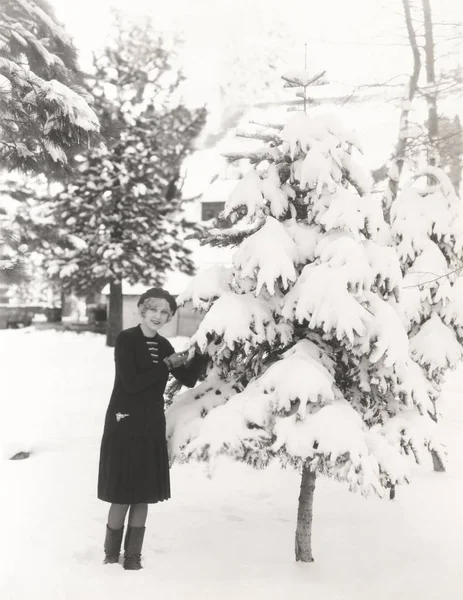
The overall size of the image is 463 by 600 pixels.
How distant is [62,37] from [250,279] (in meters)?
2.95

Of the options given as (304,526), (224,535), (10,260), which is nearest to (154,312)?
(10,260)

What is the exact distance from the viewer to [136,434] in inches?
160

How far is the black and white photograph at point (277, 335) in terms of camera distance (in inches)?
156

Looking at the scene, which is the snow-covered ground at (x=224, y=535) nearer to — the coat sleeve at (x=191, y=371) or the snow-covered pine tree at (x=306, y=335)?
the snow-covered pine tree at (x=306, y=335)

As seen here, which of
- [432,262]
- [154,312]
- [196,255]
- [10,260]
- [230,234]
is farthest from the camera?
[196,255]

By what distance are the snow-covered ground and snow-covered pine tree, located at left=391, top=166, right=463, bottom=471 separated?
1.51m

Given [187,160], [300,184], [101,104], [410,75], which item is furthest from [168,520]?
[187,160]

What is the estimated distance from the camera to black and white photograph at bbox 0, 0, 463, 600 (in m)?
3.97

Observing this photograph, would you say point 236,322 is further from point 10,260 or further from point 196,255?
point 196,255

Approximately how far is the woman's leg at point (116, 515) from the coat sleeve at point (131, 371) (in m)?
0.87

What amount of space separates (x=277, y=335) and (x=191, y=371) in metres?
0.71

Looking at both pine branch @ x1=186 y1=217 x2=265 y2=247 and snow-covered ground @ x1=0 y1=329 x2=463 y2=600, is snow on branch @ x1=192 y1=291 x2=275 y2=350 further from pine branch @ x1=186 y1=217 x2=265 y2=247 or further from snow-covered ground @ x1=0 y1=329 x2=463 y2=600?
snow-covered ground @ x1=0 y1=329 x2=463 y2=600

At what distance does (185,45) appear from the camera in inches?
240

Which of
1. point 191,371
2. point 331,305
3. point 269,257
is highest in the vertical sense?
point 269,257
